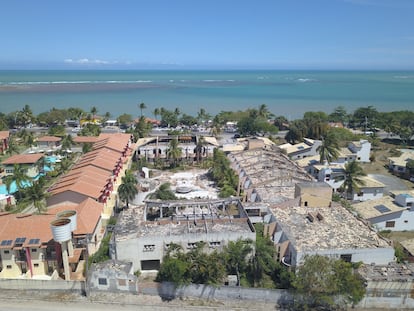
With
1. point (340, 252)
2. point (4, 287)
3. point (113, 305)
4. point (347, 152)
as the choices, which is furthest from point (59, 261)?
point (347, 152)

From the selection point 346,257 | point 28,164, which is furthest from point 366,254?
point 28,164

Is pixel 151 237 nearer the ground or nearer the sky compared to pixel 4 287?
nearer the sky

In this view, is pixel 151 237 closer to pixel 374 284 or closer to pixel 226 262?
pixel 226 262

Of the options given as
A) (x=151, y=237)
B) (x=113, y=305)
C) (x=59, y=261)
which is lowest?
(x=113, y=305)

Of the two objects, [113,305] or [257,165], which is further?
[257,165]

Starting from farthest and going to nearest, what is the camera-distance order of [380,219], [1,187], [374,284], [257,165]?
[257,165] → [1,187] → [380,219] → [374,284]

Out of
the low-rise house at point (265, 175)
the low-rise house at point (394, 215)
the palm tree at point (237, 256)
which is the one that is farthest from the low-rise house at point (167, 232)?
the low-rise house at point (394, 215)

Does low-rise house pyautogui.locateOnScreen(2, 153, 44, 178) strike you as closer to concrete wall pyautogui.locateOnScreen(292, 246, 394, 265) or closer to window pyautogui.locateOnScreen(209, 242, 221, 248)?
window pyautogui.locateOnScreen(209, 242, 221, 248)

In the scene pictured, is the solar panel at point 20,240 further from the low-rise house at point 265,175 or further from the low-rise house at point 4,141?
the low-rise house at point 4,141
